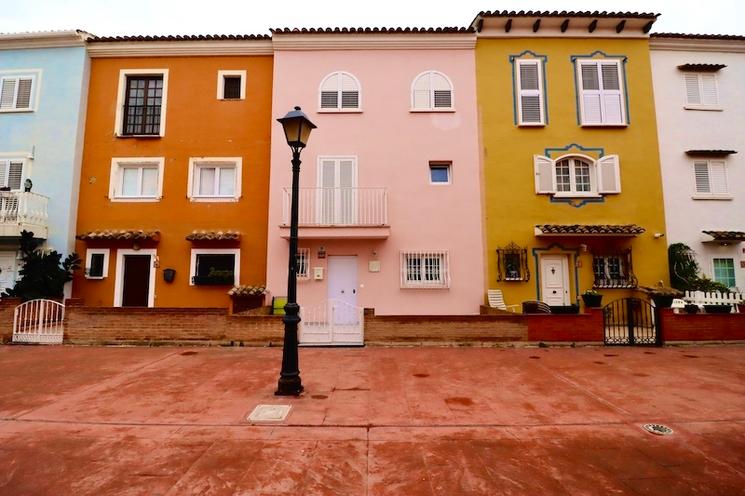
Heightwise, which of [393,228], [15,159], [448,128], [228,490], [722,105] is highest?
[722,105]

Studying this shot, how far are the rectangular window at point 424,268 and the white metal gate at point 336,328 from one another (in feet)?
10.3

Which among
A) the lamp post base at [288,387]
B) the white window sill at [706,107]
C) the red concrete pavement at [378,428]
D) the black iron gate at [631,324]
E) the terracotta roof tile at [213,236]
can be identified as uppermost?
the white window sill at [706,107]

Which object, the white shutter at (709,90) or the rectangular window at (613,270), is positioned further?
the white shutter at (709,90)

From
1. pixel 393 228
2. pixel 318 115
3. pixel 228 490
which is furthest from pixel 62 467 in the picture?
pixel 318 115

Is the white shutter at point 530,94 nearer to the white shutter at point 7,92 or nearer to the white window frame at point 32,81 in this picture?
the white window frame at point 32,81

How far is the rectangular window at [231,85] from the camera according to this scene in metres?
13.6

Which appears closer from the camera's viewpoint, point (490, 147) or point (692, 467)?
point (692, 467)

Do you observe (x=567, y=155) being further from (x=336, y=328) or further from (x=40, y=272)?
(x=40, y=272)

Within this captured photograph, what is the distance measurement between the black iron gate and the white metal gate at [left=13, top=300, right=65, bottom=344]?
1464 centimetres

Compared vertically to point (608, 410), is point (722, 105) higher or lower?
higher

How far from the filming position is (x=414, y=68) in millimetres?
13398

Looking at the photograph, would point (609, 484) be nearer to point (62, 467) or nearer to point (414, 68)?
point (62, 467)

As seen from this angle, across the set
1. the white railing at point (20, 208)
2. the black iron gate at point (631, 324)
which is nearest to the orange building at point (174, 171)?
the white railing at point (20, 208)

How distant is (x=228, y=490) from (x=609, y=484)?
3.46 metres
